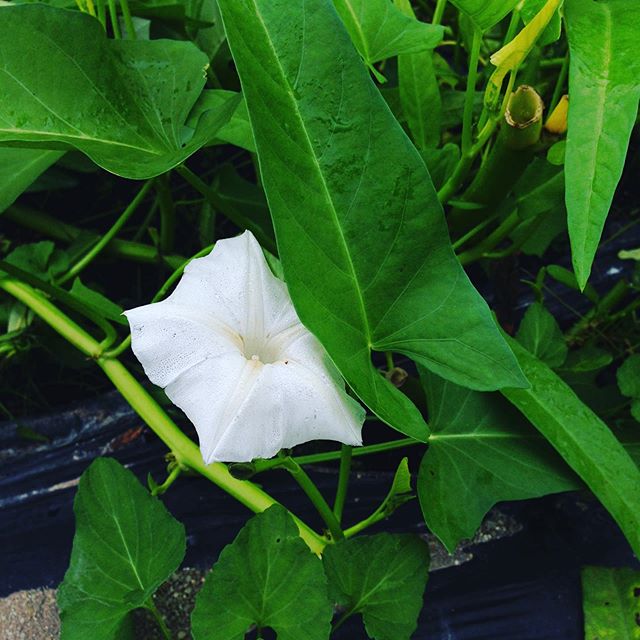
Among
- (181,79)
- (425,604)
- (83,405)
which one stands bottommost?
(425,604)

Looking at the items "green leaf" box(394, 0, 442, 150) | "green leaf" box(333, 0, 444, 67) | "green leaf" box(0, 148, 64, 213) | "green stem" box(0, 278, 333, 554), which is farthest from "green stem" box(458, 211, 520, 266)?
"green leaf" box(0, 148, 64, 213)

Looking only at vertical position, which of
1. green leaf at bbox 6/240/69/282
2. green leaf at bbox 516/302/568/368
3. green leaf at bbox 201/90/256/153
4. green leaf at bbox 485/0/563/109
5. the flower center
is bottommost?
green leaf at bbox 516/302/568/368

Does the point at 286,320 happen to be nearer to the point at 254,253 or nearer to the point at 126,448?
the point at 254,253

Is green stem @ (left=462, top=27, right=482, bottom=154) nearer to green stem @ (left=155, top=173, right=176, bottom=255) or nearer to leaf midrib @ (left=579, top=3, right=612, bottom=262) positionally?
leaf midrib @ (left=579, top=3, right=612, bottom=262)

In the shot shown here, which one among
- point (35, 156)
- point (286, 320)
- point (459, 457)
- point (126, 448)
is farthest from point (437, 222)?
point (126, 448)

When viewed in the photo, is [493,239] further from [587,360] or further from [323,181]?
[323,181]

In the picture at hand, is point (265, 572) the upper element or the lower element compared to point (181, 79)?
lower
